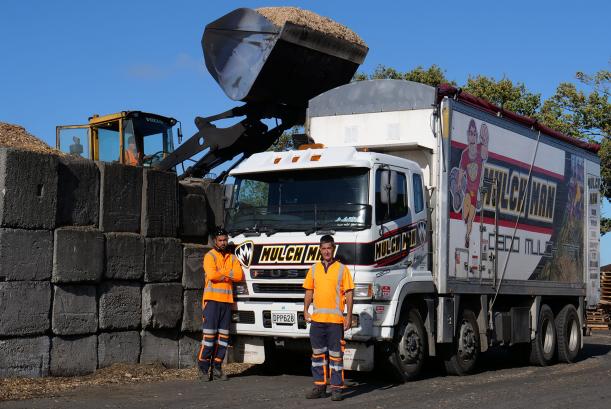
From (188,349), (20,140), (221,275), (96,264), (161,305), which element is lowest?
(188,349)

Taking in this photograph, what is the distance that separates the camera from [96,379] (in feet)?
35.2

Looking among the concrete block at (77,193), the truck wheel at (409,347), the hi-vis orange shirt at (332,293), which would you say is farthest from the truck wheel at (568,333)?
the concrete block at (77,193)

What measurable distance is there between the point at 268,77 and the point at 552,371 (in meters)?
7.24

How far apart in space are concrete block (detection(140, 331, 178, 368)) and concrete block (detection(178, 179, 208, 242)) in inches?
57.1

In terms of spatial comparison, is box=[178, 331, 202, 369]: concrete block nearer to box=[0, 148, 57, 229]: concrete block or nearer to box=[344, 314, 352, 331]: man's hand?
box=[0, 148, 57, 229]: concrete block

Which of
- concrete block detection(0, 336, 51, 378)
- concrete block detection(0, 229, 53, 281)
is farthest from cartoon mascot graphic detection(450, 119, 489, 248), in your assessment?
concrete block detection(0, 336, 51, 378)

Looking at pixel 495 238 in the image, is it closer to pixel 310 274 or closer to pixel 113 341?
pixel 310 274

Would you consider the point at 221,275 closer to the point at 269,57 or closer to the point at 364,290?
the point at 364,290

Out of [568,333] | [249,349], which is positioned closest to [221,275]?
[249,349]

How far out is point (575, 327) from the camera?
15688mm

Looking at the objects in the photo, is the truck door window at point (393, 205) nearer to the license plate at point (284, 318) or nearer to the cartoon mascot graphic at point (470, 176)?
the cartoon mascot graphic at point (470, 176)

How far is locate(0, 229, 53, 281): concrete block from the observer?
392 inches

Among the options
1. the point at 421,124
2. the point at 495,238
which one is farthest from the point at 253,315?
the point at 495,238

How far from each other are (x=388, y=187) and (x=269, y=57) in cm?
606
